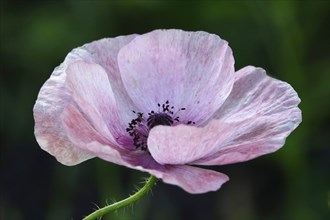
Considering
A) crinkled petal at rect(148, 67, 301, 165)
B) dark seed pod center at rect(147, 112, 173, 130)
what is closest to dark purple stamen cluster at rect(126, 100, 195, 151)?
dark seed pod center at rect(147, 112, 173, 130)

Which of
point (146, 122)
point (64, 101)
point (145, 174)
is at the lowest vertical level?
point (145, 174)

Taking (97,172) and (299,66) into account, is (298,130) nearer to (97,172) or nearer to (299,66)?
(299,66)

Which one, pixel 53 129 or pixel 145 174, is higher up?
pixel 53 129

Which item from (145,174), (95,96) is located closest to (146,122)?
(95,96)

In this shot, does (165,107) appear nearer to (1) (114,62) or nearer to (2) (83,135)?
(1) (114,62)
